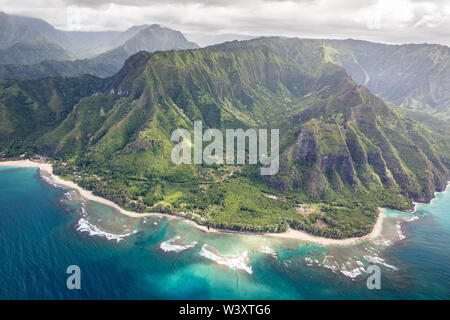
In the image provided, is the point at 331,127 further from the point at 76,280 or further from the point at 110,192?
the point at 76,280

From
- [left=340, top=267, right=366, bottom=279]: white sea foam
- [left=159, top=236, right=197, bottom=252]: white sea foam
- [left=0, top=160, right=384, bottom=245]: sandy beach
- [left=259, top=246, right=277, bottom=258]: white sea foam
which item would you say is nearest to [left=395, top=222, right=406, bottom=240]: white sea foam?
[left=0, top=160, right=384, bottom=245]: sandy beach

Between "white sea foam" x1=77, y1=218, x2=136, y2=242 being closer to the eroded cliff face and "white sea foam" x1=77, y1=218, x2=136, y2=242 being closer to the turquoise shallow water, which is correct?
the turquoise shallow water

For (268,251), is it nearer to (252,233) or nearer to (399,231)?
(252,233)

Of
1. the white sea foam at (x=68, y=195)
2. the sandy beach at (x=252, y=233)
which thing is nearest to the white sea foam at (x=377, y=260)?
the sandy beach at (x=252, y=233)

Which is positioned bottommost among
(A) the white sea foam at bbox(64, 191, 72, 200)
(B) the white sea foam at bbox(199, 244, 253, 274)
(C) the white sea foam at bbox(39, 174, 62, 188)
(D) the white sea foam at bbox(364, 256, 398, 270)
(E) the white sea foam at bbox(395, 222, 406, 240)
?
(D) the white sea foam at bbox(364, 256, 398, 270)

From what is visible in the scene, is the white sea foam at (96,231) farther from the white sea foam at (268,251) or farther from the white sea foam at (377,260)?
the white sea foam at (377,260)
